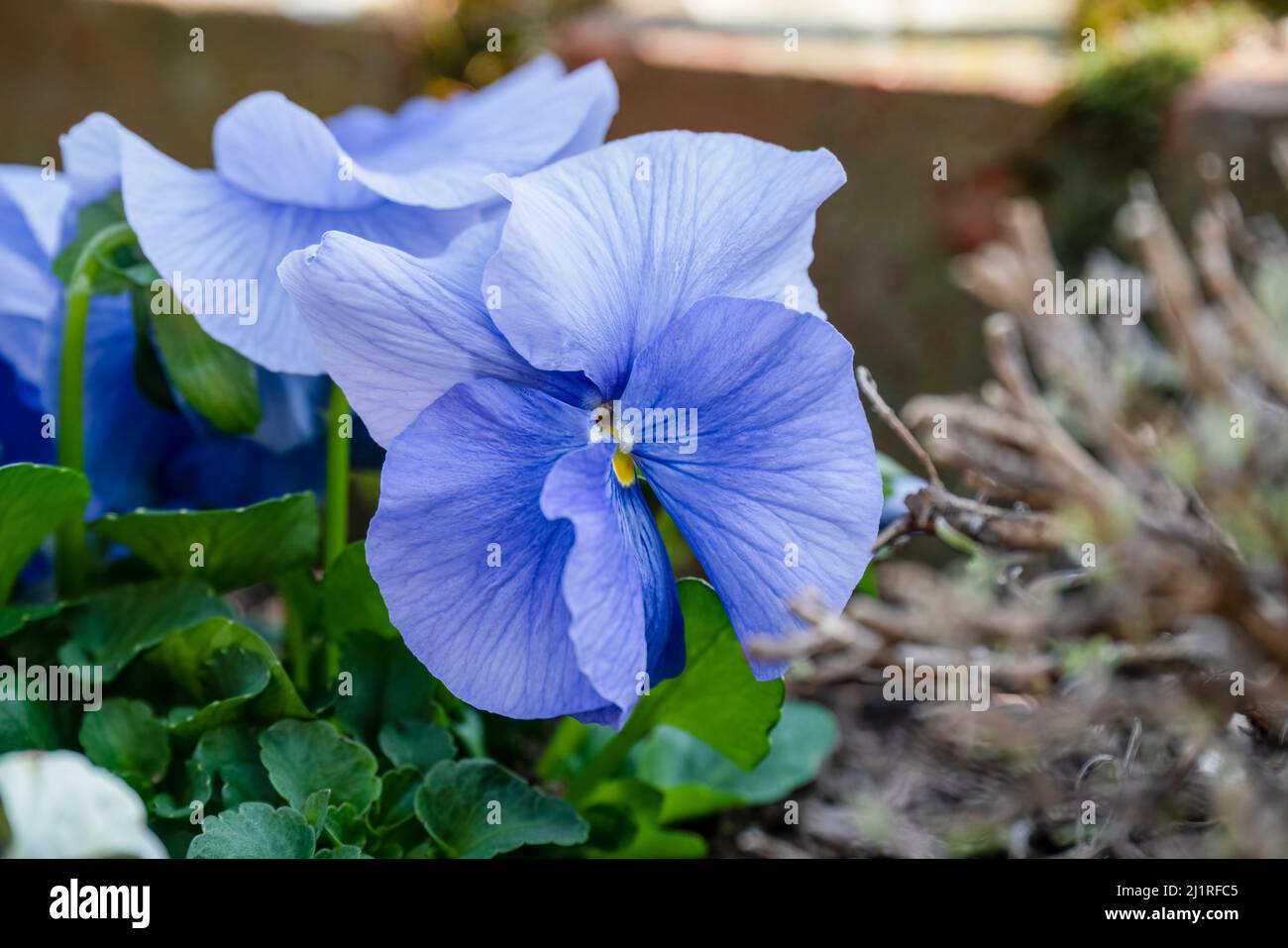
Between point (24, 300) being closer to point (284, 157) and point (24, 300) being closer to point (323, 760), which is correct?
point (284, 157)

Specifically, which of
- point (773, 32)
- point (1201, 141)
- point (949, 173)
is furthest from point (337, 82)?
point (1201, 141)

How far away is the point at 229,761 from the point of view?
446 mm

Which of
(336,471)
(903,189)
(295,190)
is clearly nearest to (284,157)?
(295,190)

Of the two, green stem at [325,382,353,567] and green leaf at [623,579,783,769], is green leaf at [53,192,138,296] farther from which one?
green leaf at [623,579,783,769]

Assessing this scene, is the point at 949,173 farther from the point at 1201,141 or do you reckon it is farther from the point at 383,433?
the point at 383,433

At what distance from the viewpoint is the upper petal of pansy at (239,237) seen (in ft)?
1.50

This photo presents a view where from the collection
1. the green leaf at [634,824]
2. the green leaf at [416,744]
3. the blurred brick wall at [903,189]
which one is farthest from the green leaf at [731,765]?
the blurred brick wall at [903,189]

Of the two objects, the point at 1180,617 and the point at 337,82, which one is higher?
the point at 337,82

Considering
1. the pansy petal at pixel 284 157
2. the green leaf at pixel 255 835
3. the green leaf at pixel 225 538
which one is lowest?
the green leaf at pixel 255 835

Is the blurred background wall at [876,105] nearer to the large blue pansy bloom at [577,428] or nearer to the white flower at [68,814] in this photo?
the large blue pansy bloom at [577,428]

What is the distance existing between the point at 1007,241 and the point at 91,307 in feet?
3.73

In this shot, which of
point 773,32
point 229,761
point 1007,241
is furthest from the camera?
point 773,32

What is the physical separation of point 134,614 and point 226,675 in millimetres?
59

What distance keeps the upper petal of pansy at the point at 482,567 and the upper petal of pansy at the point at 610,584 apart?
0.06 feet
